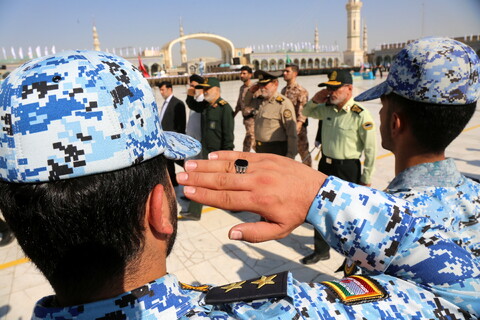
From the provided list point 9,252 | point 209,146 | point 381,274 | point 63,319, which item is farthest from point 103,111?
point 9,252

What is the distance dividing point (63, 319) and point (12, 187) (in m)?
0.38

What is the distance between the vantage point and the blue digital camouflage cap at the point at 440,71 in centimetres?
124

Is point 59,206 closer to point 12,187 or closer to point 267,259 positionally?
point 12,187

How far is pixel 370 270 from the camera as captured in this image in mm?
921

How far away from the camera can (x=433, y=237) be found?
91 centimetres

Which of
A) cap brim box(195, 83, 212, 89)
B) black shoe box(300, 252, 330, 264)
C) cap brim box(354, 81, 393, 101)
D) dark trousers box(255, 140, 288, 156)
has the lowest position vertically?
black shoe box(300, 252, 330, 264)

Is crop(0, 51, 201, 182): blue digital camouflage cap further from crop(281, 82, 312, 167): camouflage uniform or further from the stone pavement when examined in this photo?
crop(281, 82, 312, 167): camouflage uniform

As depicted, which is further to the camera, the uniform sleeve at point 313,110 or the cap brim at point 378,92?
the uniform sleeve at point 313,110

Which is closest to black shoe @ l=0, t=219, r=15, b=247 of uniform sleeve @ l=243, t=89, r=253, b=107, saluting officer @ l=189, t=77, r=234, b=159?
saluting officer @ l=189, t=77, r=234, b=159

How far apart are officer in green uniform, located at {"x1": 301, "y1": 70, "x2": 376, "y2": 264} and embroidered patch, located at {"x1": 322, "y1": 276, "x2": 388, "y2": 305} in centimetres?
256

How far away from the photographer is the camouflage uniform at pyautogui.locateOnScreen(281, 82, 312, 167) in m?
5.33

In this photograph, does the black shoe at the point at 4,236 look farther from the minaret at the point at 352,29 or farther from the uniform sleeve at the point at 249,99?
the minaret at the point at 352,29

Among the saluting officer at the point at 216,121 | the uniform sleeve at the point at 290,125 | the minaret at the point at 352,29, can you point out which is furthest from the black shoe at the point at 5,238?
the minaret at the point at 352,29

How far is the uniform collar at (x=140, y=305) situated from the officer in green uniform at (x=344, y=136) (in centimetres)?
282
